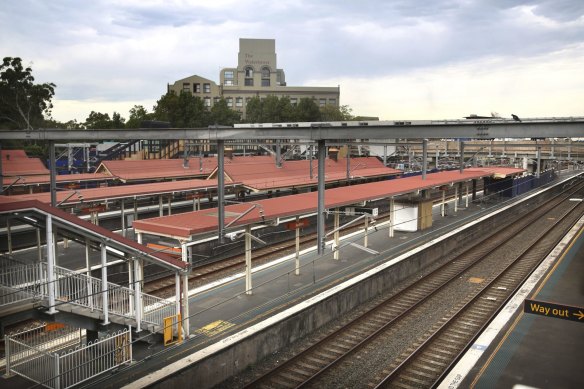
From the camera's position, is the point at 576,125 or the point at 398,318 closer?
the point at 576,125

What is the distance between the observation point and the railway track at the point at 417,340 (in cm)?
963

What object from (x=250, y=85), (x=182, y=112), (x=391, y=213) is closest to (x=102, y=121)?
(x=182, y=112)

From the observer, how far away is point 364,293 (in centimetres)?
1394

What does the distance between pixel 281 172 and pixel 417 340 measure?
19.2m

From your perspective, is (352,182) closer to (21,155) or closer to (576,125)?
(21,155)

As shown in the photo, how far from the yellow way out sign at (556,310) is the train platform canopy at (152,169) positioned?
2267 cm

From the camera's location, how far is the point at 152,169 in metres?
29.7

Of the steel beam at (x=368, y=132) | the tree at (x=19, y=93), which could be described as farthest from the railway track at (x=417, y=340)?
the tree at (x=19, y=93)

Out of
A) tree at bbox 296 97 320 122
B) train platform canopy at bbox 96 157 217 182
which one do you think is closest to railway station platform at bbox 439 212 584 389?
train platform canopy at bbox 96 157 217 182

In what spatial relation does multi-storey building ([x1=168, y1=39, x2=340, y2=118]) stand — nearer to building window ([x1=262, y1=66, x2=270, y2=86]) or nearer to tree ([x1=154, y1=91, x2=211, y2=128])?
building window ([x1=262, y1=66, x2=270, y2=86])

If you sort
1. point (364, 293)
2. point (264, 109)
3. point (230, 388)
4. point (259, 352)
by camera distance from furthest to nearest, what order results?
point (264, 109)
point (364, 293)
point (259, 352)
point (230, 388)

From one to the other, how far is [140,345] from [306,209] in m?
6.42

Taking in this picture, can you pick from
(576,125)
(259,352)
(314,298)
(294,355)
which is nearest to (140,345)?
(259,352)

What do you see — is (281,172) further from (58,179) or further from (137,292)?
(137,292)
